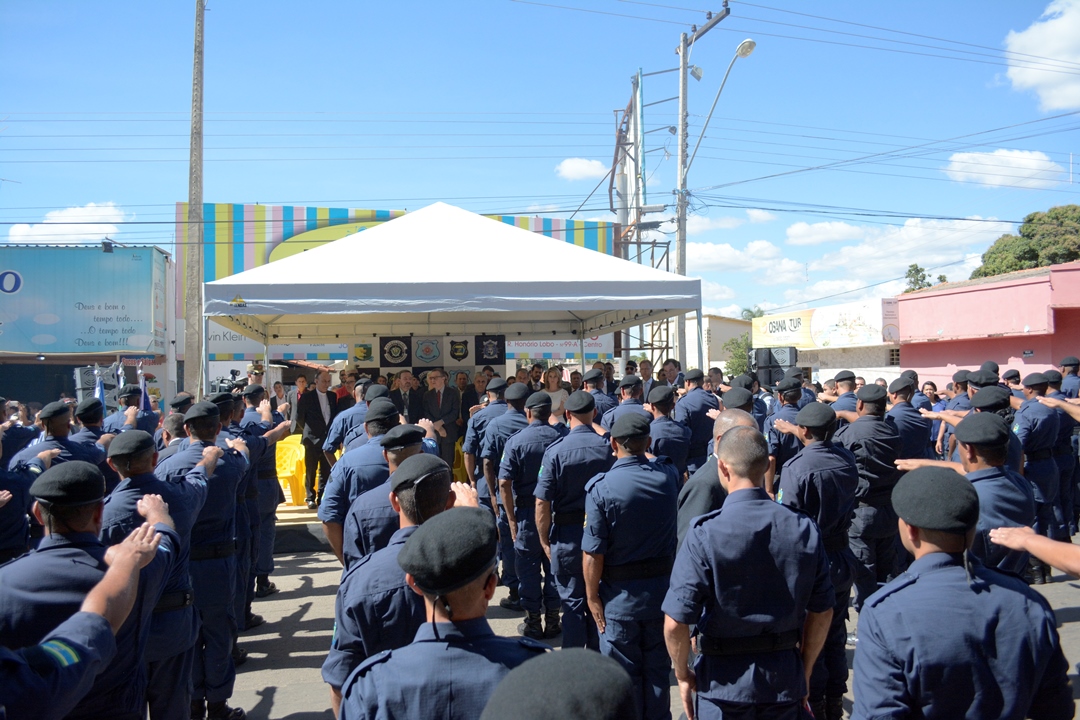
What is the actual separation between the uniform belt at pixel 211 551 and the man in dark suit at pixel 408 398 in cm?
589

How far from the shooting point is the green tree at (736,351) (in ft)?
144

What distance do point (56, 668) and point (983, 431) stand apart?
411cm

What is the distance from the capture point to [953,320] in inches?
958

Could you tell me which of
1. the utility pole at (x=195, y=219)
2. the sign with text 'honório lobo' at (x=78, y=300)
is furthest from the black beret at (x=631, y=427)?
the sign with text 'honório lobo' at (x=78, y=300)

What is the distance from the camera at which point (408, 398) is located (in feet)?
35.8

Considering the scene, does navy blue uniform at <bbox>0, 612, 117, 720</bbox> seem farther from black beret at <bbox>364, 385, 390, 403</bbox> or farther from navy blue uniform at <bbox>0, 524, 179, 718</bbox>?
black beret at <bbox>364, 385, 390, 403</bbox>

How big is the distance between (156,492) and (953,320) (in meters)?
25.9

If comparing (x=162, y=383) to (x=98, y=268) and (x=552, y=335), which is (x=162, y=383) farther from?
(x=552, y=335)

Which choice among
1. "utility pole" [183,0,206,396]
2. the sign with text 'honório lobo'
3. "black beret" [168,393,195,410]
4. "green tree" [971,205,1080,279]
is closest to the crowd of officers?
"black beret" [168,393,195,410]

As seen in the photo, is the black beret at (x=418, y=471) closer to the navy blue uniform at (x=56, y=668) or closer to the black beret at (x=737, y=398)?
the navy blue uniform at (x=56, y=668)

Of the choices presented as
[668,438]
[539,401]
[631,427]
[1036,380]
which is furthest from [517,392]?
[1036,380]

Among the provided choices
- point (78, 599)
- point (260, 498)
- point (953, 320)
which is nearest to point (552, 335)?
point (260, 498)

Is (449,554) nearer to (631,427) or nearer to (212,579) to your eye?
(631,427)

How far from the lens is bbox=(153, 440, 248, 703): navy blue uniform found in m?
4.57
